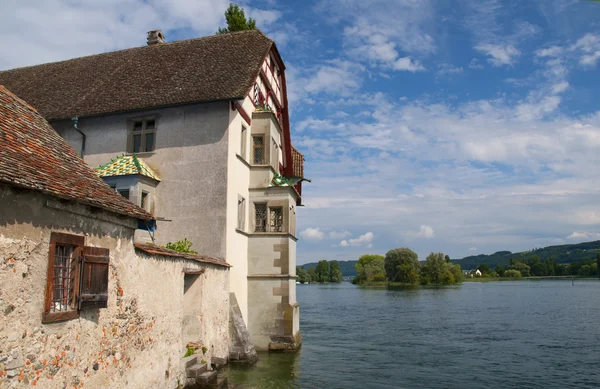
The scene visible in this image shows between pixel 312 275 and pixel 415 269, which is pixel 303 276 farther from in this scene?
pixel 415 269

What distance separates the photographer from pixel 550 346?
931 inches

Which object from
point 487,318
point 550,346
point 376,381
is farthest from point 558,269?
point 376,381

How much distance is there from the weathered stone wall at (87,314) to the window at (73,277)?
0.48 ft

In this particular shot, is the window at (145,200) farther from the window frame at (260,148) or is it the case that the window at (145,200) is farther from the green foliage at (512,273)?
the green foliage at (512,273)

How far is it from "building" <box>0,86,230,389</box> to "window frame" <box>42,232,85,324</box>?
0.05 feet

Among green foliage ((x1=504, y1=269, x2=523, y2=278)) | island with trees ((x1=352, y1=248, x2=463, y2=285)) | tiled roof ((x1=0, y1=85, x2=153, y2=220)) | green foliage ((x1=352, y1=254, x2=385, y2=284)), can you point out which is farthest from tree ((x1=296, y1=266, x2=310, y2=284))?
tiled roof ((x1=0, y1=85, x2=153, y2=220))

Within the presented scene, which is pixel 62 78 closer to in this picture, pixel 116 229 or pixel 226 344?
pixel 226 344

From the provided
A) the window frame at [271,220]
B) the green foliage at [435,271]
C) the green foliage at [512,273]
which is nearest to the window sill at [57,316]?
the window frame at [271,220]

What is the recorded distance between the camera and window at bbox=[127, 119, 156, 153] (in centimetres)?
1855

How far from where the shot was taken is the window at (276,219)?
19609mm

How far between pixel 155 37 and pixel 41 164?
17475 mm

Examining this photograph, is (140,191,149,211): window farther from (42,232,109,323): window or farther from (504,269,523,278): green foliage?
(504,269,523,278): green foliage

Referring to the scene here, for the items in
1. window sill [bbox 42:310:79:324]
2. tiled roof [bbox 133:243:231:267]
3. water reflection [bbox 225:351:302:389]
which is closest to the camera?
window sill [bbox 42:310:79:324]

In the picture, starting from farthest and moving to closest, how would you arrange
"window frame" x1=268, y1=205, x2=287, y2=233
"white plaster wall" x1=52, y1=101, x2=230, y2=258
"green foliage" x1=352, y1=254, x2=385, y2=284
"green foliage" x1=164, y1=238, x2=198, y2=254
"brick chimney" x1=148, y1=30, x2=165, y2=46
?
"green foliage" x1=352, y1=254, x2=385, y2=284
"brick chimney" x1=148, y1=30, x2=165, y2=46
"window frame" x1=268, y1=205, x2=287, y2=233
"white plaster wall" x1=52, y1=101, x2=230, y2=258
"green foliage" x1=164, y1=238, x2=198, y2=254
